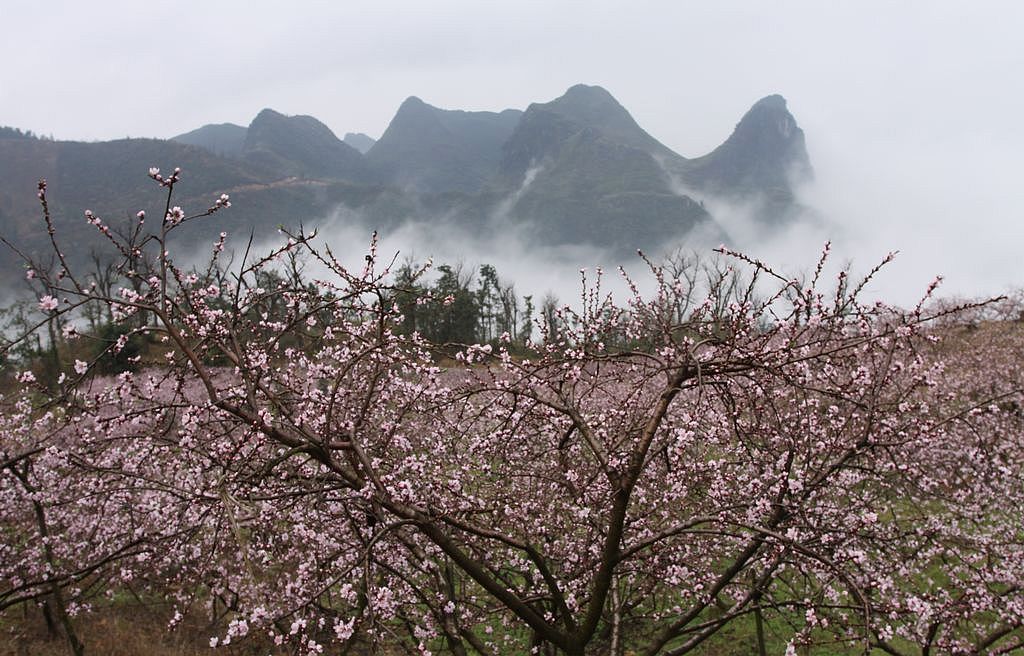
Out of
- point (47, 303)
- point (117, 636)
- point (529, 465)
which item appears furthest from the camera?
point (117, 636)

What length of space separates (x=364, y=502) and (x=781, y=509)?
167 inches

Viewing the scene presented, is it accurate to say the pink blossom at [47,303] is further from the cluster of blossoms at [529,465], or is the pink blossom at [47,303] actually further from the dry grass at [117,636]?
the dry grass at [117,636]

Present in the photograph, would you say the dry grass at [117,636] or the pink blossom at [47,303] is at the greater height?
the pink blossom at [47,303]

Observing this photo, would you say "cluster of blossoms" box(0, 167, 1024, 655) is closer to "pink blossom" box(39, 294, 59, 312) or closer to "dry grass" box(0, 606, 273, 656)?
"pink blossom" box(39, 294, 59, 312)

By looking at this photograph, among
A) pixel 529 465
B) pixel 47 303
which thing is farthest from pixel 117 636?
pixel 47 303

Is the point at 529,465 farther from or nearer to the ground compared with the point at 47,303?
nearer to the ground

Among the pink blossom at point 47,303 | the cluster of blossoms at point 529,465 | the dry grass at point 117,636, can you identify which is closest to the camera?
the pink blossom at point 47,303

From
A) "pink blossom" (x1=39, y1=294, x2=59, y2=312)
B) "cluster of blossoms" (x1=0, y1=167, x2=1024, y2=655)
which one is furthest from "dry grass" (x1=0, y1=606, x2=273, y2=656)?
"pink blossom" (x1=39, y1=294, x2=59, y2=312)

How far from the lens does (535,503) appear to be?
6430mm

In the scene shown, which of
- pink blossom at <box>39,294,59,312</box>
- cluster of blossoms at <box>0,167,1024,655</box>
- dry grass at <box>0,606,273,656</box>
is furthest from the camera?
dry grass at <box>0,606,273,656</box>

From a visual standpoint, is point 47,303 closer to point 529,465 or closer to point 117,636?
point 529,465

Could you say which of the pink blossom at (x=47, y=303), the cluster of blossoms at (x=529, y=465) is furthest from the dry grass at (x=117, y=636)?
the pink blossom at (x=47, y=303)

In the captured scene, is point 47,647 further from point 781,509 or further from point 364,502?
point 781,509

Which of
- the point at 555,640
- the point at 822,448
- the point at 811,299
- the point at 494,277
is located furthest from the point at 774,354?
the point at 494,277
